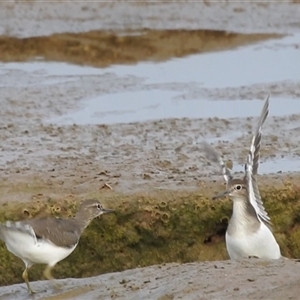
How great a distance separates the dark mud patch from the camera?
1515cm

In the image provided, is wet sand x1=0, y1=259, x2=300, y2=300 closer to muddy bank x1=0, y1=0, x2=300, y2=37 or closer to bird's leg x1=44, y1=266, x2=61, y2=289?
bird's leg x1=44, y1=266, x2=61, y2=289

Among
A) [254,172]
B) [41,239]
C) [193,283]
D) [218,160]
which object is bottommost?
[193,283]

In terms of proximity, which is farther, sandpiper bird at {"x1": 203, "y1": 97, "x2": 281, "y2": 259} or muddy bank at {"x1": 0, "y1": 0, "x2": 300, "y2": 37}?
muddy bank at {"x1": 0, "y1": 0, "x2": 300, "y2": 37}

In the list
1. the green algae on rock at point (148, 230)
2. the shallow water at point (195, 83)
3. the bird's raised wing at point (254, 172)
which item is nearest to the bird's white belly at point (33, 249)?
the green algae on rock at point (148, 230)

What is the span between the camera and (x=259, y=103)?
1205cm

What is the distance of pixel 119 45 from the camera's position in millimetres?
16031

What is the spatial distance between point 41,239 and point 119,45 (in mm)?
9446

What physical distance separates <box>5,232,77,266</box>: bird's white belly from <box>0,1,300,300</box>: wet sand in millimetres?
221

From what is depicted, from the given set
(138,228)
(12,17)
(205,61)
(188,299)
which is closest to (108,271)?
(138,228)

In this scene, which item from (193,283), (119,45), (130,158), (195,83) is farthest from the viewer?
(119,45)

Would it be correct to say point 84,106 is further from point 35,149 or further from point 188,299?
point 188,299

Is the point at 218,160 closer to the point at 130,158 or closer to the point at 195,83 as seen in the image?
the point at 130,158

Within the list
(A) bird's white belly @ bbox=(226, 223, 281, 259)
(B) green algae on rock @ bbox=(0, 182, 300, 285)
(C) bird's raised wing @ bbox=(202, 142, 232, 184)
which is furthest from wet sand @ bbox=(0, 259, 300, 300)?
(C) bird's raised wing @ bbox=(202, 142, 232, 184)

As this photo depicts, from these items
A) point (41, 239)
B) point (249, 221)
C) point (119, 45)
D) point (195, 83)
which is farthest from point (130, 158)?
point (119, 45)
